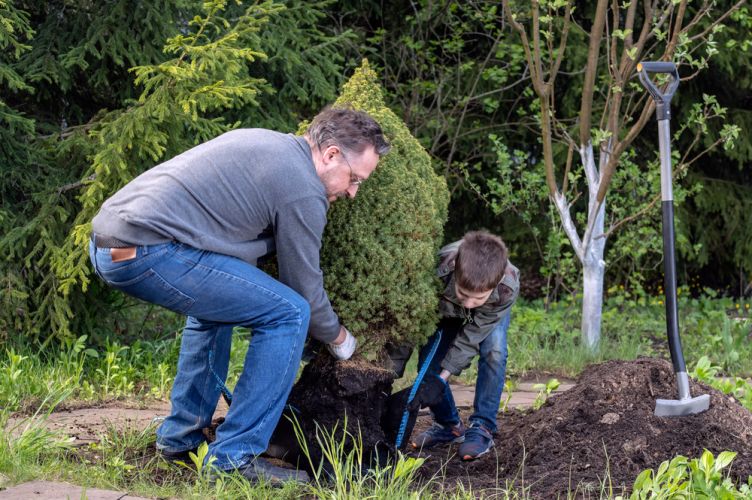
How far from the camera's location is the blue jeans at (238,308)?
10.0ft

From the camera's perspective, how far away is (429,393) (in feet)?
12.1

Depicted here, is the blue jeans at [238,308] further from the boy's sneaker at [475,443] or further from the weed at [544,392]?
the weed at [544,392]

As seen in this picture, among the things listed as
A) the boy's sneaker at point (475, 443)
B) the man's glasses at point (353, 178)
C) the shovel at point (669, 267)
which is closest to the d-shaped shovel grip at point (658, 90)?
the shovel at point (669, 267)

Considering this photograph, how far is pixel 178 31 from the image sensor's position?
18.0ft

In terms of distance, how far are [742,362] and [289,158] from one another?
159 inches

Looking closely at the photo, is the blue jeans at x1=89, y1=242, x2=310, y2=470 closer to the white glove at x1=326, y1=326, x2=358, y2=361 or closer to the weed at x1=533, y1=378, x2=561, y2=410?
the white glove at x1=326, y1=326, x2=358, y2=361

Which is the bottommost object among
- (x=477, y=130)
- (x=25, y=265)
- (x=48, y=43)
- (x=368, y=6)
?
(x=25, y=265)

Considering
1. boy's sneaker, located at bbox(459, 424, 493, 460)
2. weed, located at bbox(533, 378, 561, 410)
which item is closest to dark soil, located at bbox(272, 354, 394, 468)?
boy's sneaker, located at bbox(459, 424, 493, 460)

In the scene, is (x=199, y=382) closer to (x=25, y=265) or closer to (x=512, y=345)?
(x=25, y=265)

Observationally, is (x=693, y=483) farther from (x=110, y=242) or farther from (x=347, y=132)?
(x=110, y=242)

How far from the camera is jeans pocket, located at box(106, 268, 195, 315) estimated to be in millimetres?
3070

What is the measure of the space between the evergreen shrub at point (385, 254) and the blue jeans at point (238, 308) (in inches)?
10.3

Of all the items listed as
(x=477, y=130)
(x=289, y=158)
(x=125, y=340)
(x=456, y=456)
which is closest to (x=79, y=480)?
(x=289, y=158)

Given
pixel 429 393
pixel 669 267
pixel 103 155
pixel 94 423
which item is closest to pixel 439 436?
pixel 429 393
